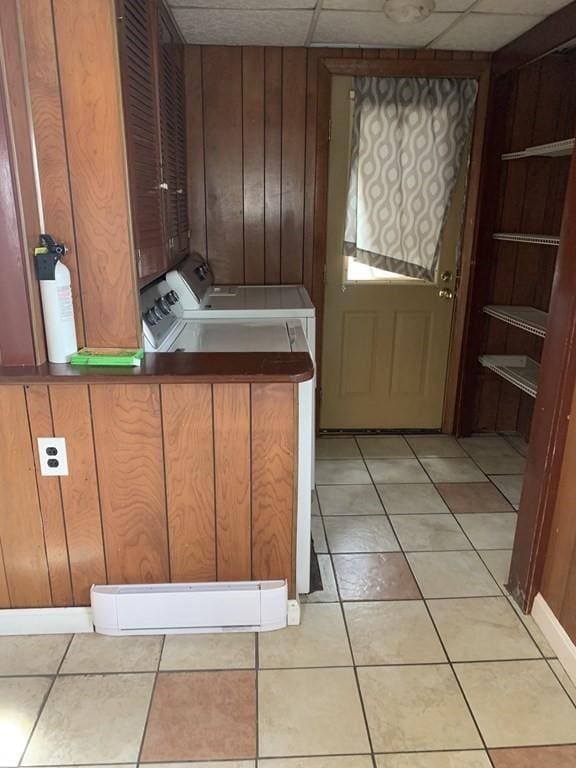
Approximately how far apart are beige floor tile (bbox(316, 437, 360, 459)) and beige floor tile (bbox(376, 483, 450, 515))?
411 mm

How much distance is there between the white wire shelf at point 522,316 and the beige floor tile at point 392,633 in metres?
1.40

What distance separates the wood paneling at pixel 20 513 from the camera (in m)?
1.64

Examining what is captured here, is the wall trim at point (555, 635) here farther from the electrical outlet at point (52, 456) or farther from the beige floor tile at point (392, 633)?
the electrical outlet at point (52, 456)

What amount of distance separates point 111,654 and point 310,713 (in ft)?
2.10

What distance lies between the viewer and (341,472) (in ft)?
9.77

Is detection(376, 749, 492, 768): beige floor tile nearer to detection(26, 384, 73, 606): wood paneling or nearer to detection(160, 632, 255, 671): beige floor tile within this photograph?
detection(160, 632, 255, 671): beige floor tile

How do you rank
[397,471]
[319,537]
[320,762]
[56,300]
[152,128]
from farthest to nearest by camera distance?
[397,471], [319,537], [152,128], [56,300], [320,762]

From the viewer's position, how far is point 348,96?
3.00 meters

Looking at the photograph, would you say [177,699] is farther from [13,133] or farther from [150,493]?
[13,133]

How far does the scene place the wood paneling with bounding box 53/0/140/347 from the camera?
148 cm

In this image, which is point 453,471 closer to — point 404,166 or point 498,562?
point 498,562

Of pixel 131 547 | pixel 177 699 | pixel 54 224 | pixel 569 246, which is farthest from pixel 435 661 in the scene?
pixel 54 224

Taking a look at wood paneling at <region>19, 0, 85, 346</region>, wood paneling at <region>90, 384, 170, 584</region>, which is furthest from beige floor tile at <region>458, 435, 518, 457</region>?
wood paneling at <region>19, 0, 85, 346</region>

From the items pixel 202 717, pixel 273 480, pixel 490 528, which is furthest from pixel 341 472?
pixel 202 717
